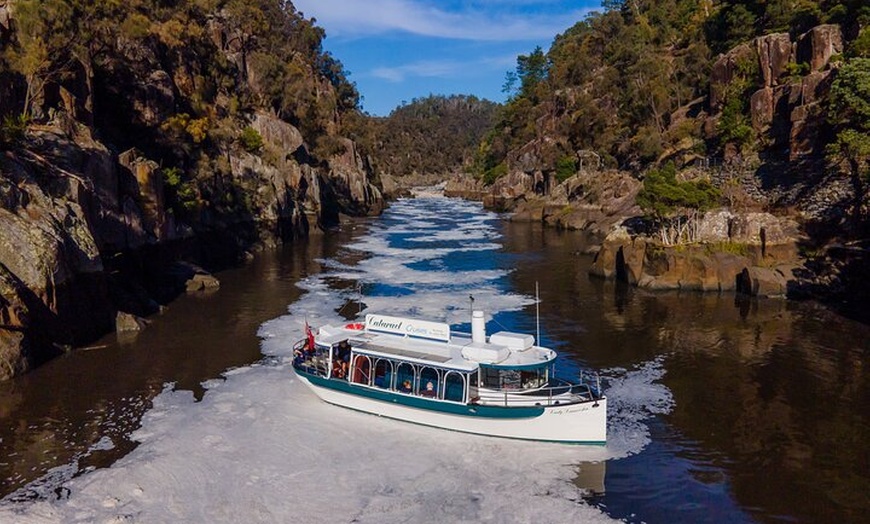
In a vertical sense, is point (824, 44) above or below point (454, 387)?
above

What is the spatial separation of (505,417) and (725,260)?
101ft

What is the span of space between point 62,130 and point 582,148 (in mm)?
97978

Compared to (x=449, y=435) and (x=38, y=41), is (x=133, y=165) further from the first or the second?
(x=449, y=435)

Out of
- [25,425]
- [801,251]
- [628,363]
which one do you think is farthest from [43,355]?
[801,251]

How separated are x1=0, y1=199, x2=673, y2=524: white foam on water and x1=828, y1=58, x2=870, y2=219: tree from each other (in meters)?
27.4

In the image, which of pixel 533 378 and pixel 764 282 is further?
pixel 764 282

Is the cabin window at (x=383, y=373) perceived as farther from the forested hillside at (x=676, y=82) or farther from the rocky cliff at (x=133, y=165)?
the forested hillside at (x=676, y=82)

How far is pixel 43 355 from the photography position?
91.4ft

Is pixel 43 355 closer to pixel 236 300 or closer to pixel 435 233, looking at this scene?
pixel 236 300

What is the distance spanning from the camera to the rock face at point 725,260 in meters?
42.2

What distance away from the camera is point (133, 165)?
43.1m

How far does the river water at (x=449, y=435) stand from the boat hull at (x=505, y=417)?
14.7 inches

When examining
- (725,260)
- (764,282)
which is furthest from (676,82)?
(764,282)

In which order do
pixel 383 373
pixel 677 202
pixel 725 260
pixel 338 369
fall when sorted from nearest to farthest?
pixel 383 373, pixel 338 369, pixel 725 260, pixel 677 202
